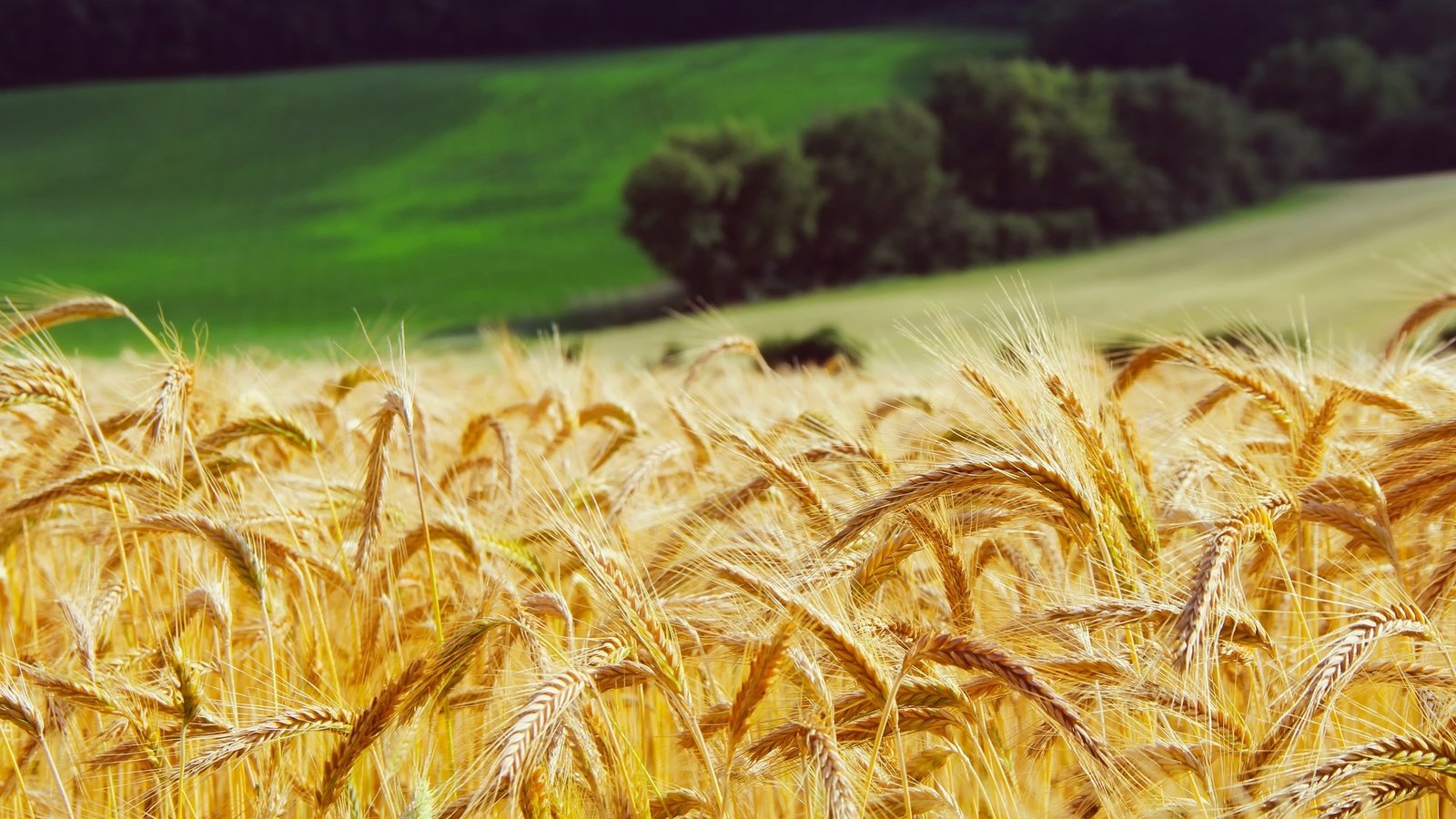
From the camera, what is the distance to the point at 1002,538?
2480 millimetres

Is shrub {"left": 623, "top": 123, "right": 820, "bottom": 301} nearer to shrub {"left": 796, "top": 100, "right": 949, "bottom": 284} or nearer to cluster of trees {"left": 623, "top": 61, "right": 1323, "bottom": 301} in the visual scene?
cluster of trees {"left": 623, "top": 61, "right": 1323, "bottom": 301}

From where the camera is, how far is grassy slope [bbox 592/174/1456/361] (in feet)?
87.7

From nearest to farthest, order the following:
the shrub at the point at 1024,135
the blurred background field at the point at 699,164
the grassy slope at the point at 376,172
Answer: the blurred background field at the point at 699,164, the shrub at the point at 1024,135, the grassy slope at the point at 376,172

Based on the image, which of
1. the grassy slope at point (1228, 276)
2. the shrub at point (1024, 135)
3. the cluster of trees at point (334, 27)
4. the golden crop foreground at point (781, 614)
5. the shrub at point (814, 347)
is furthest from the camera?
the cluster of trees at point (334, 27)

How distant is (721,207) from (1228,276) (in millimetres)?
13423

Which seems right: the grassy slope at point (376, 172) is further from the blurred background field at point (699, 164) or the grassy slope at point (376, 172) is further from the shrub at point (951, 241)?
the shrub at point (951, 241)

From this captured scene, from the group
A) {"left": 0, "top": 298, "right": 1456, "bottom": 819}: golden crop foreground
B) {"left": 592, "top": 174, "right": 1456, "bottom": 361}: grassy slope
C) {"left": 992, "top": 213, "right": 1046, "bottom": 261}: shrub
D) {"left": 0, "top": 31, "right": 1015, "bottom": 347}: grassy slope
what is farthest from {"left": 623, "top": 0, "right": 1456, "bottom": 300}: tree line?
{"left": 0, "top": 298, "right": 1456, "bottom": 819}: golden crop foreground

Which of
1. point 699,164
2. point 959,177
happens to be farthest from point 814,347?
point 959,177

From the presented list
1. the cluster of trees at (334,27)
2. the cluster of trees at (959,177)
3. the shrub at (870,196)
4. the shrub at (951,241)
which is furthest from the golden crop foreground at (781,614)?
the cluster of trees at (334,27)

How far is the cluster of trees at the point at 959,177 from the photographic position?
3762 centimetres

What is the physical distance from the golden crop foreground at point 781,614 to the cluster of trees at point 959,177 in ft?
113

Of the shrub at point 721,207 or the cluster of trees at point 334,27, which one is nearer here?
the shrub at point 721,207

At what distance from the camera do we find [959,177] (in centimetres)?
4269

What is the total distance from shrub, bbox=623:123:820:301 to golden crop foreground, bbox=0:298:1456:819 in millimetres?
34070
